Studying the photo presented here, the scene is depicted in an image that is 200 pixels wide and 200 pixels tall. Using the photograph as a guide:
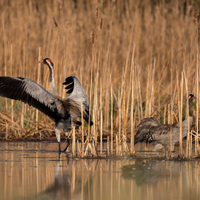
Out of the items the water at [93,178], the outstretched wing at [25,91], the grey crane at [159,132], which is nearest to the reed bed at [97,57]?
the grey crane at [159,132]

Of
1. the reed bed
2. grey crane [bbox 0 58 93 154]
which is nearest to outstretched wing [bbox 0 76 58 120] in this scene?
grey crane [bbox 0 58 93 154]

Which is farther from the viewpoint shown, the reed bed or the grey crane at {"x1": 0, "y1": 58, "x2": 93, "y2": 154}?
the reed bed

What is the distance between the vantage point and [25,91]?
745cm

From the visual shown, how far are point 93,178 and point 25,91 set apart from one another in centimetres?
268

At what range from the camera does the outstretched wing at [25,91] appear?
742 cm

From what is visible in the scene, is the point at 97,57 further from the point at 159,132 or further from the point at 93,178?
the point at 93,178

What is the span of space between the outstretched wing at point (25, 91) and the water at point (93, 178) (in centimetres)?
94

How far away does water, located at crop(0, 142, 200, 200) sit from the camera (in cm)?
450

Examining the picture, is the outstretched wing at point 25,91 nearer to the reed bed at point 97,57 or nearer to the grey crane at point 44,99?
the grey crane at point 44,99

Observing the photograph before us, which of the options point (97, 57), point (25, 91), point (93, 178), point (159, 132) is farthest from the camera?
point (97, 57)

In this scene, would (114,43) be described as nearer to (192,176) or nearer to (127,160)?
(127,160)

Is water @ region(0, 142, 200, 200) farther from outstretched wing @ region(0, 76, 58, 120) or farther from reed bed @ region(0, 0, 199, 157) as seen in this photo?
reed bed @ region(0, 0, 199, 157)

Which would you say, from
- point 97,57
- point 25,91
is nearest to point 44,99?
point 25,91

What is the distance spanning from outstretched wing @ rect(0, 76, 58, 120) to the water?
37.0 inches
